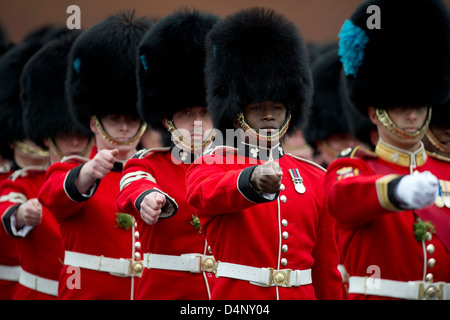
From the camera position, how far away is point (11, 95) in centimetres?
682

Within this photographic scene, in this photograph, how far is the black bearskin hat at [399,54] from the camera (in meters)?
3.95

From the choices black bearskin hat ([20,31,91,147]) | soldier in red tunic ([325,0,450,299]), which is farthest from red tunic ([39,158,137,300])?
soldier in red tunic ([325,0,450,299])

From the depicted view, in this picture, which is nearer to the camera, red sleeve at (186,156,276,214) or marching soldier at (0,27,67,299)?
red sleeve at (186,156,276,214)

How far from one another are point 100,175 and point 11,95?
266 centimetres

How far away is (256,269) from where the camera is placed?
12.5 feet

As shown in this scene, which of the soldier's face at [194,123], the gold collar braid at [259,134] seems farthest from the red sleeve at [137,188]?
the gold collar braid at [259,134]

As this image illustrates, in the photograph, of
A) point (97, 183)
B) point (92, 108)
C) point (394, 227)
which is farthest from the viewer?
point (92, 108)

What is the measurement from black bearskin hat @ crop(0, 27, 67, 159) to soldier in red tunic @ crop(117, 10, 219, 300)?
6.68ft

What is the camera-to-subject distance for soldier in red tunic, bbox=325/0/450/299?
377 cm

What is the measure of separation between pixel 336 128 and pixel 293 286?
3322mm

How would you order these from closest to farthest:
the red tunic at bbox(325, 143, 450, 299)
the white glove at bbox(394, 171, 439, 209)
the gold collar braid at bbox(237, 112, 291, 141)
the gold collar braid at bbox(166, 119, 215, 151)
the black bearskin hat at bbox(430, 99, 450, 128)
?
the white glove at bbox(394, 171, 439, 209), the red tunic at bbox(325, 143, 450, 299), the gold collar braid at bbox(237, 112, 291, 141), the gold collar braid at bbox(166, 119, 215, 151), the black bearskin hat at bbox(430, 99, 450, 128)

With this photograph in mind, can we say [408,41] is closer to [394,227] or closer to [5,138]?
[394,227]

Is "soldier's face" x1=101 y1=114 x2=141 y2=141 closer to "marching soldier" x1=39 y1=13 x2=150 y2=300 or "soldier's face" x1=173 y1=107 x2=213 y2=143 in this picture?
"marching soldier" x1=39 y1=13 x2=150 y2=300

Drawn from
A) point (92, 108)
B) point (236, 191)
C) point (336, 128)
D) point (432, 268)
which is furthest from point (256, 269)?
point (336, 128)
